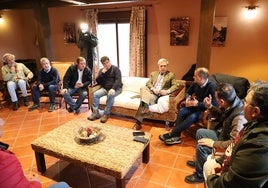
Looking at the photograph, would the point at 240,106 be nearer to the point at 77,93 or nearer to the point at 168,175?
the point at 168,175

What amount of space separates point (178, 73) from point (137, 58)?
1177 mm

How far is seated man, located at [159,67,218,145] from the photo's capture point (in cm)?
282

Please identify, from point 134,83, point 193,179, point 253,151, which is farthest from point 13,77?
point 253,151

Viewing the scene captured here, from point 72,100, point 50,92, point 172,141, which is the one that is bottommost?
point 172,141

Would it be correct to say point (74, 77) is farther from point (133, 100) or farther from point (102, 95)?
point (133, 100)

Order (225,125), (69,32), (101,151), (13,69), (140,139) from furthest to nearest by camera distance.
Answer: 1. (69,32)
2. (13,69)
3. (140,139)
4. (101,151)
5. (225,125)

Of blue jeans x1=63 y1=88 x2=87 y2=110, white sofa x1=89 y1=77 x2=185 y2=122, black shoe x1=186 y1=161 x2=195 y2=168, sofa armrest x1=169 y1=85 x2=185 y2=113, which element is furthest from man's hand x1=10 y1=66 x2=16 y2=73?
black shoe x1=186 y1=161 x2=195 y2=168

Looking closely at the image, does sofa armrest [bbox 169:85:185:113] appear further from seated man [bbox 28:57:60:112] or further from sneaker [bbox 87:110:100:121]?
seated man [bbox 28:57:60:112]

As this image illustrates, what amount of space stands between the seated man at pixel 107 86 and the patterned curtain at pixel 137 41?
73.7 inches

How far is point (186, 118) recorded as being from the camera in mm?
2926

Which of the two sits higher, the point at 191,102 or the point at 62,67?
the point at 62,67

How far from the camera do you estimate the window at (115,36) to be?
5.79 metres

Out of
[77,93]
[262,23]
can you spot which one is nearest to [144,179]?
[77,93]

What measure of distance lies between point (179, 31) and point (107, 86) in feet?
8.08
